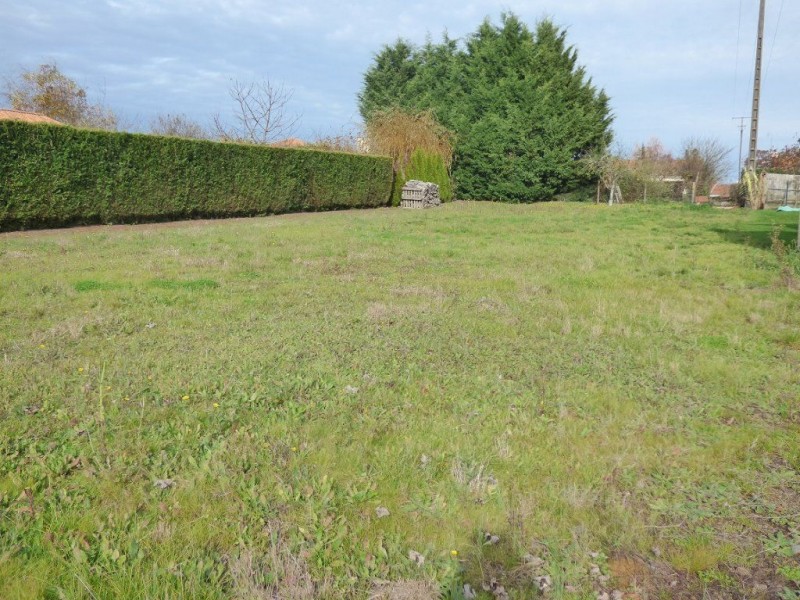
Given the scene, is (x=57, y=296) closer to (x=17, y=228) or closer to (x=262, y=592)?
(x=262, y=592)

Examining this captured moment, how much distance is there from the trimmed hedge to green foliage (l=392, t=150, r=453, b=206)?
3794mm

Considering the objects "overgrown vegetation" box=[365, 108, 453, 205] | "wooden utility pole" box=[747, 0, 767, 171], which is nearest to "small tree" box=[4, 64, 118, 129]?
"overgrown vegetation" box=[365, 108, 453, 205]

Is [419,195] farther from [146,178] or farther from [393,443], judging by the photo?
[393,443]

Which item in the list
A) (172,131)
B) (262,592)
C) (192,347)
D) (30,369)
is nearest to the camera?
(262,592)

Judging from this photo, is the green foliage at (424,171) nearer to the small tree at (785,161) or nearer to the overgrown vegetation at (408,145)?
the overgrown vegetation at (408,145)

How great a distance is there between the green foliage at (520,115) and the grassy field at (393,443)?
68.9 feet

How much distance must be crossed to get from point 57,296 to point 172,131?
18647 millimetres

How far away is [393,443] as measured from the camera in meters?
2.94

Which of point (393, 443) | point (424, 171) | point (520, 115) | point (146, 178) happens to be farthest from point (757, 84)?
point (393, 443)

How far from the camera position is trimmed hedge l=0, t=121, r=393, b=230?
1206 centimetres

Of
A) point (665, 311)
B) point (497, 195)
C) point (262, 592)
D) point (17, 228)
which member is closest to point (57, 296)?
point (262, 592)

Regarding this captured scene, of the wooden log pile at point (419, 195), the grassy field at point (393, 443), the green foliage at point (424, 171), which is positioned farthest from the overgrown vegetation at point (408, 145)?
the grassy field at point (393, 443)

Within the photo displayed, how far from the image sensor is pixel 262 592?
188 cm

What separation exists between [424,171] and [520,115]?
5280 millimetres
